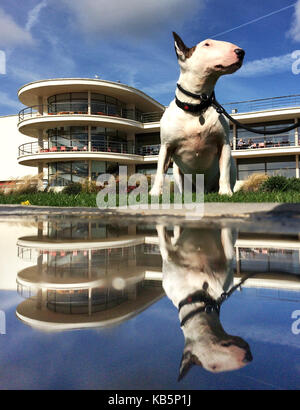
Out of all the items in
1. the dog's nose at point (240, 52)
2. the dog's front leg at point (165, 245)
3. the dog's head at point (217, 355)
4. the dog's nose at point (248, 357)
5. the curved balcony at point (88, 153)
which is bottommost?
the dog's nose at point (248, 357)

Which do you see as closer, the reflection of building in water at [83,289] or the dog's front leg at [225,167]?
the reflection of building in water at [83,289]

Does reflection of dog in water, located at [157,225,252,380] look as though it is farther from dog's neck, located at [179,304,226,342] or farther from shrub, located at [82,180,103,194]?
shrub, located at [82,180,103,194]

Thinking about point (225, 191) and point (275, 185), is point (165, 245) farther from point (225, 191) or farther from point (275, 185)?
point (275, 185)

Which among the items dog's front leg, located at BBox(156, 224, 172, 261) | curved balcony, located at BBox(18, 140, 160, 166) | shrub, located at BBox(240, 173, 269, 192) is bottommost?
dog's front leg, located at BBox(156, 224, 172, 261)

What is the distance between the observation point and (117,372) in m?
0.75

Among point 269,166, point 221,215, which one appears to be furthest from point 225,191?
point 269,166

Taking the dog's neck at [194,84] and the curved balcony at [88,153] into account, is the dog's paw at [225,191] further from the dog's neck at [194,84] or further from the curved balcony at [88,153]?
the curved balcony at [88,153]

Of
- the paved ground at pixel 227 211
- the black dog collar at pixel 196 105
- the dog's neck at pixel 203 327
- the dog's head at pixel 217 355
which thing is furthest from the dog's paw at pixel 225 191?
the dog's head at pixel 217 355

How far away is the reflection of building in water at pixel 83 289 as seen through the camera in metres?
1.09

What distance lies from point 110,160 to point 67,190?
7314mm

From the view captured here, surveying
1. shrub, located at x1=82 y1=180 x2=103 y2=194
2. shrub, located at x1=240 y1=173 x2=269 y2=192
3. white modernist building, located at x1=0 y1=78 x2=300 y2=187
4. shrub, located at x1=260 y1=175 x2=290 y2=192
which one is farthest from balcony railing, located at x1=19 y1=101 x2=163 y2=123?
shrub, located at x1=260 y1=175 x2=290 y2=192

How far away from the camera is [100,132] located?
28.0m

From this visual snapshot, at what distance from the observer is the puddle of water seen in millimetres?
736

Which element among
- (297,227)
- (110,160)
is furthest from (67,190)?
(297,227)
